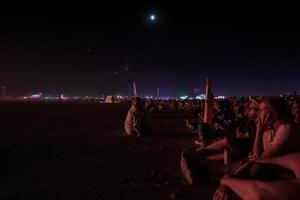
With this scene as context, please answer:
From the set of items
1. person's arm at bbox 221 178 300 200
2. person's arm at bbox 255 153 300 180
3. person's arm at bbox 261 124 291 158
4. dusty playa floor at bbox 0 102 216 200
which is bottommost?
dusty playa floor at bbox 0 102 216 200

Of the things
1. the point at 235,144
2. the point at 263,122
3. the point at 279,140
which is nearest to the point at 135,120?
the point at 235,144

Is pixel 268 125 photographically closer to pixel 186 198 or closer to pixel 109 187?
pixel 186 198

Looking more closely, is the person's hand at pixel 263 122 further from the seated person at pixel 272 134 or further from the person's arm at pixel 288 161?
the person's arm at pixel 288 161

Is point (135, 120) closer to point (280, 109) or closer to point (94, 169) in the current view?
point (94, 169)

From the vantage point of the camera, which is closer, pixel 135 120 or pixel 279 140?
pixel 279 140

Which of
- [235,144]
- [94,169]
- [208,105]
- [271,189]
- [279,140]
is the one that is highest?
[208,105]

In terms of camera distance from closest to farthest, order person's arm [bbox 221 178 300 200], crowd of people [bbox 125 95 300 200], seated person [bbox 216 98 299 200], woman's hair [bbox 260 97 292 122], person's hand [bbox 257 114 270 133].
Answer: person's arm [bbox 221 178 300 200] → crowd of people [bbox 125 95 300 200] → seated person [bbox 216 98 299 200] → woman's hair [bbox 260 97 292 122] → person's hand [bbox 257 114 270 133]

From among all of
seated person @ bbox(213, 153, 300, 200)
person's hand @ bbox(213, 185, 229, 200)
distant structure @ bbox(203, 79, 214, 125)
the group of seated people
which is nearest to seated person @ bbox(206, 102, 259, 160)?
the group of seated people

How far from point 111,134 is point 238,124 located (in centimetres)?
556

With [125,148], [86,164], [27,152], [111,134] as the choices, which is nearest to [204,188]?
[86,164]

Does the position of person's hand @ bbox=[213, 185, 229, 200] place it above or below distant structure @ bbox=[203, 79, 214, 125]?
below

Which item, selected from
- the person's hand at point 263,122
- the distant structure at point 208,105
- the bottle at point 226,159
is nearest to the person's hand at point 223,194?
the person's hand at point 263,122

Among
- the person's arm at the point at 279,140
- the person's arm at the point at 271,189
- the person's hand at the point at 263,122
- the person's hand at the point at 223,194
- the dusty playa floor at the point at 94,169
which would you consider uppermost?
the person's hand at the point at 263,122

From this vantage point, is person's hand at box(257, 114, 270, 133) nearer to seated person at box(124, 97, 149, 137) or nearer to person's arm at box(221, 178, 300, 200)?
person's arm at box(221, 178, 300, 200)
